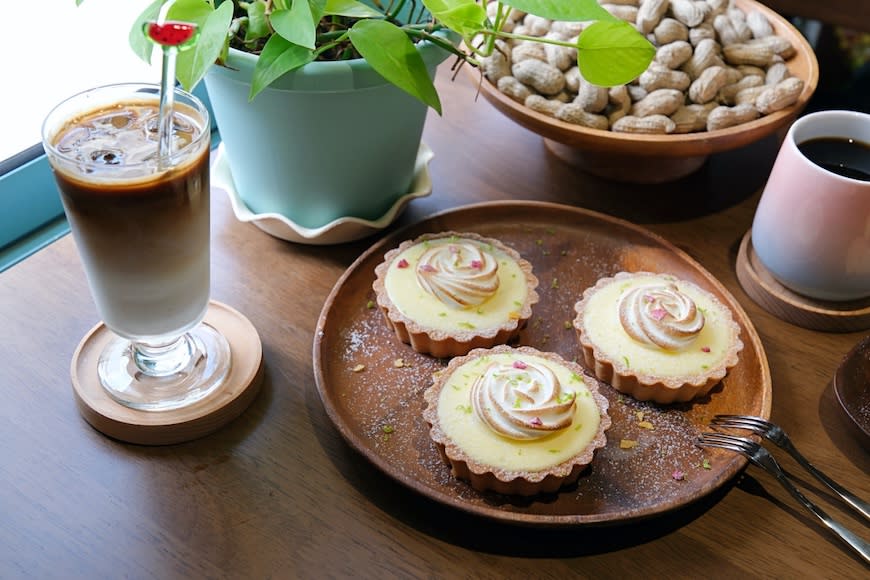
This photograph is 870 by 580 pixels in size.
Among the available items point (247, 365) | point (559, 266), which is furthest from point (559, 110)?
point (247, 365)

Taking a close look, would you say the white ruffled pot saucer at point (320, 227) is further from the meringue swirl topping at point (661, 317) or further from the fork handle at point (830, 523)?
the fork handle at point (830, 523)

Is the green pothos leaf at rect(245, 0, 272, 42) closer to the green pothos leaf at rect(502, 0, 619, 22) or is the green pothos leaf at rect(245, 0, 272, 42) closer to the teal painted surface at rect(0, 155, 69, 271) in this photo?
the green pothos leaf at rect(502, 0, 619, 22)

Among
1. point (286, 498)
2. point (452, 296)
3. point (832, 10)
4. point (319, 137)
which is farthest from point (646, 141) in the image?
point (832, 10)

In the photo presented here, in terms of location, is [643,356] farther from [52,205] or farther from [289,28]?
[52,205]

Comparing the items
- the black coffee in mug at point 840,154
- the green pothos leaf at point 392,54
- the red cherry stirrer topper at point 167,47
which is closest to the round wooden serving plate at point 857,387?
the black coffee in mug at point 840,154

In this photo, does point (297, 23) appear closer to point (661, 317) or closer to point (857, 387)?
point (661, 317)
